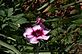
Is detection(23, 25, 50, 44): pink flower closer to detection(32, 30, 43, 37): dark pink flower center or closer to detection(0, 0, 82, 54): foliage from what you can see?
detection(32, 30, 43, 37): dark pink flower center

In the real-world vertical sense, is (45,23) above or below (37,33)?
above

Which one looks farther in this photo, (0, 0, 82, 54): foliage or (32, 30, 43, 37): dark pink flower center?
(0, 0, 82, 54): foliage

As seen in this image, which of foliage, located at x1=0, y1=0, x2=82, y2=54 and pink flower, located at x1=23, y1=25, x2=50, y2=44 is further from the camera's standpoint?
foliage, located at x1=0, y1=0, x2=82, y2=54

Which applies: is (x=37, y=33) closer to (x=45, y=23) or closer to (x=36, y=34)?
(x=36, y=34)

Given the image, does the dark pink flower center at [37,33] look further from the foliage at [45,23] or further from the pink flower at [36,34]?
the foliage at [45,23]

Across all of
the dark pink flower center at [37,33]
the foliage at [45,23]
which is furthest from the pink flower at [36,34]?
the foliage at [45,23]

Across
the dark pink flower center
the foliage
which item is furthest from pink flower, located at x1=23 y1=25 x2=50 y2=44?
the foliage

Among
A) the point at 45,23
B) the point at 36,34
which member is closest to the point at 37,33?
the point at 36,34

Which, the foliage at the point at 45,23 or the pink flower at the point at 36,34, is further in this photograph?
the foliage at the point at 45,23
